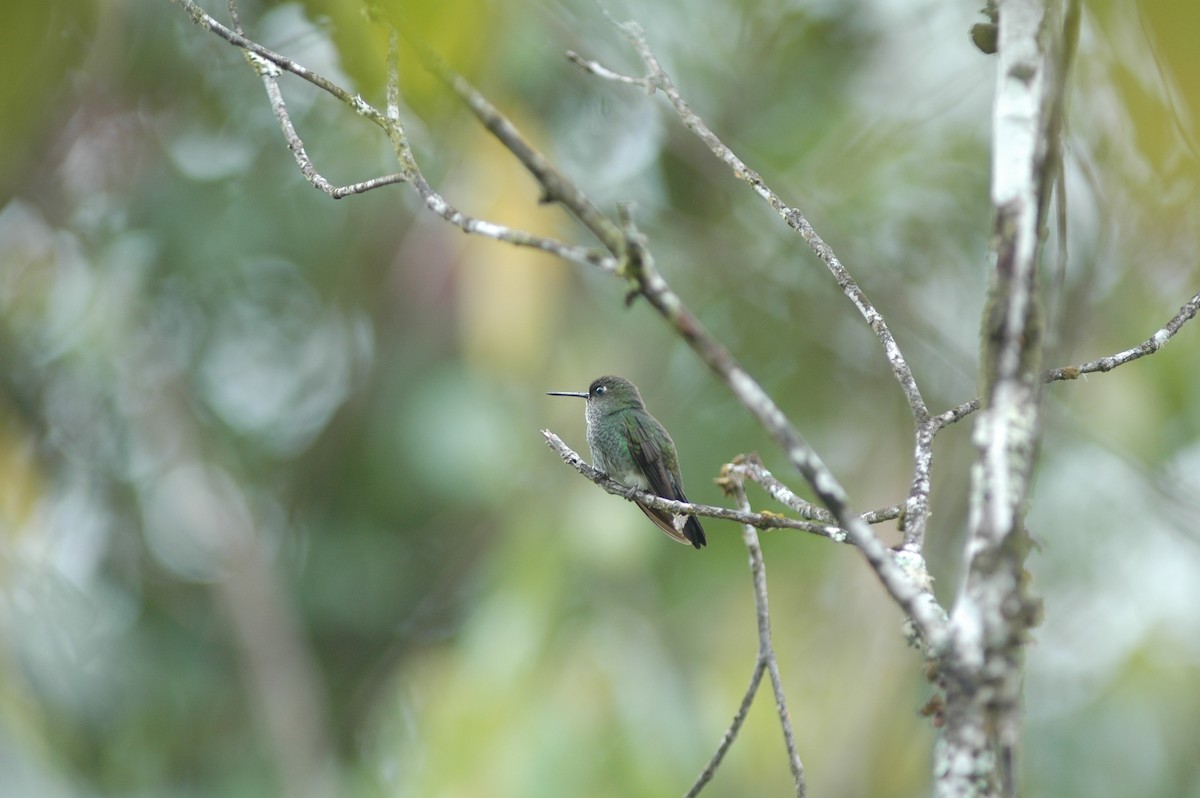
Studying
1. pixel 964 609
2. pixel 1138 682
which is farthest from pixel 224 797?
pixel 964 609

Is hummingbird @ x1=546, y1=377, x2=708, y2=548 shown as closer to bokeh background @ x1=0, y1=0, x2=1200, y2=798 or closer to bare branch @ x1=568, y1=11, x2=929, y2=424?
bokeh background @ x1=0, y1=0, x2=1200, y2=798

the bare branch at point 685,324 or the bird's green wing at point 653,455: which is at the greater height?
the bird's green wing at point 653,455

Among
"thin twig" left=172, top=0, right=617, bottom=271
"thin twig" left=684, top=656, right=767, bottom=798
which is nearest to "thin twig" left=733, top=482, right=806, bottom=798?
"thin twig" left=684, top=656, right=767, bottom=798

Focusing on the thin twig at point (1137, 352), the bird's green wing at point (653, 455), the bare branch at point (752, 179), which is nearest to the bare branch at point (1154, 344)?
the thin twig at point (1137, 352)

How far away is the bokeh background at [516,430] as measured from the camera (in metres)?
7.00

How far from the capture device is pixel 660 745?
20.6 feet

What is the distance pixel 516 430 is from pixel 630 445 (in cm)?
405

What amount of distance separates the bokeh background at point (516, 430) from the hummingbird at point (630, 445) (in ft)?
4.56

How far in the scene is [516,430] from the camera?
31.9ft

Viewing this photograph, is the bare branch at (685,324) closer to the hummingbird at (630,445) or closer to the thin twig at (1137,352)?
the thin twig at (1137,352)

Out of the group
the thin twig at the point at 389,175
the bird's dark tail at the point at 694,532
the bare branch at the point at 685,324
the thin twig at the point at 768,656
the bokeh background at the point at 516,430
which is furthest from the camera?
the bokeh background at the point at 516,430

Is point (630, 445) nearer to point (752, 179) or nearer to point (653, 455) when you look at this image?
point (653, 455)

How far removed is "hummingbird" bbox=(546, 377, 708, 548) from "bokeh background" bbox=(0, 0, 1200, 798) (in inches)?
54.7

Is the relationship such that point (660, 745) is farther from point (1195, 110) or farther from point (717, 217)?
point (1195, 110)
